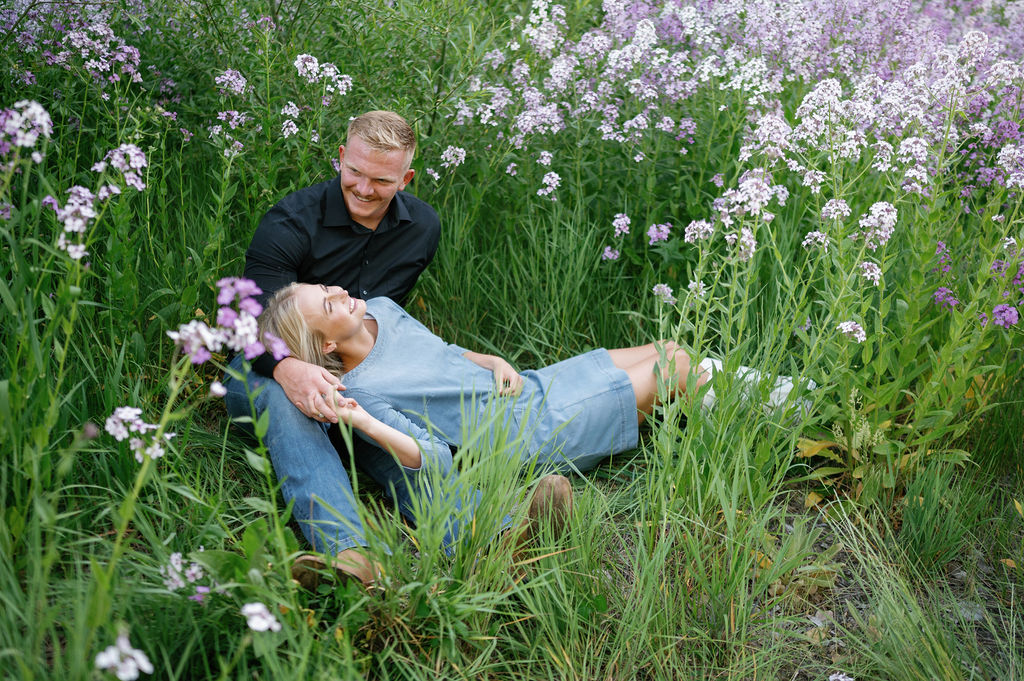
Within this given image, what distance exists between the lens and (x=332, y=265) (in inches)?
120

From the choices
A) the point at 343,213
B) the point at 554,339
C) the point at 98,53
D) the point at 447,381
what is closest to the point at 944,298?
the point at 554,339

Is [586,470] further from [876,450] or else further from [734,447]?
[876,450]

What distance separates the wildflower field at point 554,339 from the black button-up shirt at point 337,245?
208 millimetres

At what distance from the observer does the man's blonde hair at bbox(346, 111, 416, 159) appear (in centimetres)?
280

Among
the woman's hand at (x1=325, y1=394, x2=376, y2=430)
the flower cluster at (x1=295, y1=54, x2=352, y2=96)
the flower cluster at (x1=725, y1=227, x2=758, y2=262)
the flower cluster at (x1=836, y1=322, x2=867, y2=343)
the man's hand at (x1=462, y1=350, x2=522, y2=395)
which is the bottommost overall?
the man's hand at (x1=462, y1=350, x2=522, y2=395)

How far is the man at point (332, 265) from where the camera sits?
7.70ft

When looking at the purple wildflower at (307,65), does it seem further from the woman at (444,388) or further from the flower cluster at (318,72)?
the woman at (444,388)

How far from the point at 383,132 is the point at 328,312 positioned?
69 centimetres

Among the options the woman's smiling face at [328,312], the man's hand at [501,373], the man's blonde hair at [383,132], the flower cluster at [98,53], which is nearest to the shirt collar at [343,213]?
the man's blonde hair at [383,132]

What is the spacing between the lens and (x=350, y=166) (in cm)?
289

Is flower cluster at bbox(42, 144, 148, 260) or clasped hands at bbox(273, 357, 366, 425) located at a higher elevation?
flower cluster at bbox(42, 144, 148, 260)

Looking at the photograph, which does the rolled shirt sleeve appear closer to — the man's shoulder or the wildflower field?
the wildflower field

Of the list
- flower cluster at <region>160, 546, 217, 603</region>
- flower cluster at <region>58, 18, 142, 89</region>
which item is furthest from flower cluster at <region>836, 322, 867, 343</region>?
flower cluster at <region>58, 18, 142, 89</region>

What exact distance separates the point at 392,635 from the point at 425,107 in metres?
2.50
